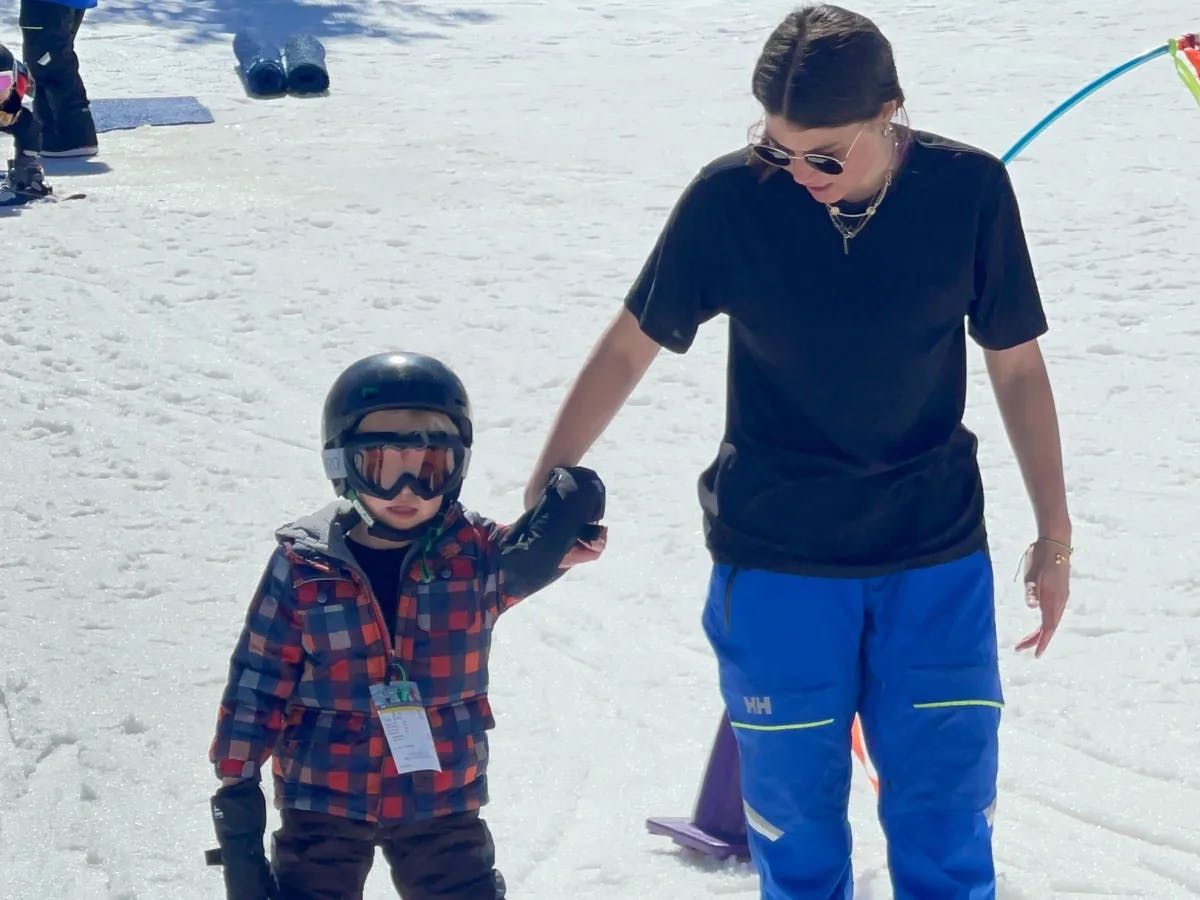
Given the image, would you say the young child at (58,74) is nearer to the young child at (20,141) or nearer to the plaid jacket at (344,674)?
the young child at (20,141)

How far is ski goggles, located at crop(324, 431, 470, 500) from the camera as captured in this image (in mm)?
2688

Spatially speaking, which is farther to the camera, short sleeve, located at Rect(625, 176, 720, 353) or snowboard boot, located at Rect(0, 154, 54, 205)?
snowboard boot, located at Rect(0, 154, 54, 205)

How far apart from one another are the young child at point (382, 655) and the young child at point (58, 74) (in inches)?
302

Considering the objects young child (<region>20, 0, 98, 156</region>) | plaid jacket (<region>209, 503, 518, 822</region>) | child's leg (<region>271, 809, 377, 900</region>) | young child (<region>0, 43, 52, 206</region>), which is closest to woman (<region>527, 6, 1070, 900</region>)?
plaid jacket (<region>209, 503, 518, 822</region>)

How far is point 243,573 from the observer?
523cm

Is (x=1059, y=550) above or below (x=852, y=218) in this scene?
below

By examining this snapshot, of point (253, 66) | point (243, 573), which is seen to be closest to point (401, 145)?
point (253, 66)

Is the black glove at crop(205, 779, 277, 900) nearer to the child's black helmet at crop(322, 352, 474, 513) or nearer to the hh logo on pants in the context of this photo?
the child's black helmet at crop(322, 352, 474, 513)

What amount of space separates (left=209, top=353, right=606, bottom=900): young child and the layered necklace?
1.77 ft

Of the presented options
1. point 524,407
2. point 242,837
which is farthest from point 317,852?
point 524,407

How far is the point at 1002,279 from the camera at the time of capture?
2645 millimetres

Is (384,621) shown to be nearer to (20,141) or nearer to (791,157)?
(791,157)

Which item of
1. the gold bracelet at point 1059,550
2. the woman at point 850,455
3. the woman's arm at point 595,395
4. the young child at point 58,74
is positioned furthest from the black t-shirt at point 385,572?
the young child at point 58,74

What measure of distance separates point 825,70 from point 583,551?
0.82 meters
